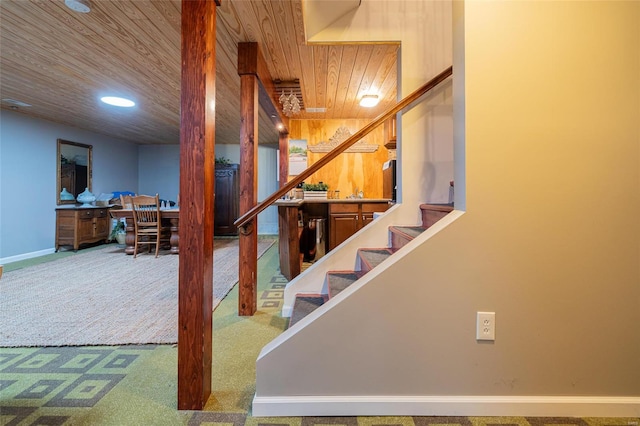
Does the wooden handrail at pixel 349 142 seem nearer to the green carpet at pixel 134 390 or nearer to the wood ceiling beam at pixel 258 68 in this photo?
the green carpet at pixel 134 390

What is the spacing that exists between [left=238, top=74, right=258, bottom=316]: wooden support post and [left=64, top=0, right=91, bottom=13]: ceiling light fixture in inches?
44.0

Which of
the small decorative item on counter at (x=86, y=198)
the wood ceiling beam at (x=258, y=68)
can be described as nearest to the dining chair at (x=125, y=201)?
the small decorative item on counter at (x=86, y=198)

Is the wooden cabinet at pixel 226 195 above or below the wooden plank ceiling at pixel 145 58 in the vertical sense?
below

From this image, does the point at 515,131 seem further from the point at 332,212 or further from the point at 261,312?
the point at 332,212

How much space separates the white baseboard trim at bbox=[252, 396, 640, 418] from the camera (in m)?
1.26

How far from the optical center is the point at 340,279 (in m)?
2.26

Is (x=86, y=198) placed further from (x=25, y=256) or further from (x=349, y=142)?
(x=349, y=142)

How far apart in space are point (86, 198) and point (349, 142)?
6.08 meters

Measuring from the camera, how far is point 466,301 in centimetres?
127

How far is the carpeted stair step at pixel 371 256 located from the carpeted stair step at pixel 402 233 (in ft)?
0.29

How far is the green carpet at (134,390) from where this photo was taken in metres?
1.26

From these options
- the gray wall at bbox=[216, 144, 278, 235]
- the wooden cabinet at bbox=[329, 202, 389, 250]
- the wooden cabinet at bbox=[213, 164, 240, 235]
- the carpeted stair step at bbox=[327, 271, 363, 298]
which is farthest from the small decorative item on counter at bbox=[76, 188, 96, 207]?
the carpeted stair step at bbox=[327, 271, 363, 298]

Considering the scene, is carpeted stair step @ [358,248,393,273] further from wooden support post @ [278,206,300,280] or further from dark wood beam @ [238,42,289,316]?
wooden support post @ [278,206,300,280]

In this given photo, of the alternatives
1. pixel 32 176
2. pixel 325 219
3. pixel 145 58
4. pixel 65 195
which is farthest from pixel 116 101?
pixel 325 219
